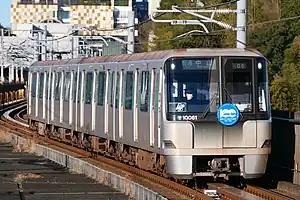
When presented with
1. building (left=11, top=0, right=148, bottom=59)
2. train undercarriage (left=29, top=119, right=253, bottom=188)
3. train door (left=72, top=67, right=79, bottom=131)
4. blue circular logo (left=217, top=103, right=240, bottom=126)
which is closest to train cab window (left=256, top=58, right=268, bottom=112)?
blue circular logo (left=217, top=103, right=240, bottom=126)

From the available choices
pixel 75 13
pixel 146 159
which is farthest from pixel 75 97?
pixel 75 13

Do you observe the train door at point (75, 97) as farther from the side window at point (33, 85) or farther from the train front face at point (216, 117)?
the train front face at point (216, 117)

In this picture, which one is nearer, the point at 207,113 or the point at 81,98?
the point at 207,113

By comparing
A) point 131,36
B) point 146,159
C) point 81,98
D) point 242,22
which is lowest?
point 146,159

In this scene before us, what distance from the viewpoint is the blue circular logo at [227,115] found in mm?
16438

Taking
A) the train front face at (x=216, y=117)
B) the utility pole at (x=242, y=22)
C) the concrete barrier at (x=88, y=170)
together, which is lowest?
the concrete barrier at (x=88, y=170)

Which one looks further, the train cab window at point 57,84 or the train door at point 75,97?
the train cab window at point 57,84

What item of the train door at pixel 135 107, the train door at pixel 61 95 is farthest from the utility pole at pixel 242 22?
the train door at pixel 61 95

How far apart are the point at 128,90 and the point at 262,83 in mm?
4255

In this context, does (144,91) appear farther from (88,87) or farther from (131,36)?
(131,36)

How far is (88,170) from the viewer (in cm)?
1978

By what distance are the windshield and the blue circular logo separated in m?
0.22

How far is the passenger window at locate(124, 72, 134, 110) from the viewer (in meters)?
20.3

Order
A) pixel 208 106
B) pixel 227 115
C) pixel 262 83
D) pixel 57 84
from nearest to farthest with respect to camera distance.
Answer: pixel 227 115
pixel 208 106
pixel 262 83
pixel 57 84
